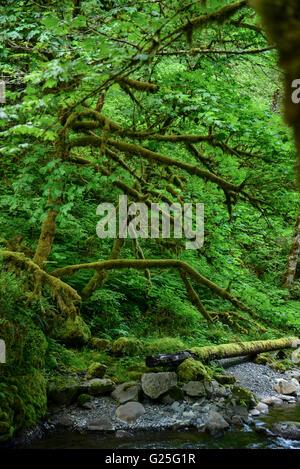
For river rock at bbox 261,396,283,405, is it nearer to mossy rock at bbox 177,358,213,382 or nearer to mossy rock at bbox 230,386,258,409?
mossy rock at bbox 230,386,258,409

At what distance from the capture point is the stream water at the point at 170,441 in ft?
14.8

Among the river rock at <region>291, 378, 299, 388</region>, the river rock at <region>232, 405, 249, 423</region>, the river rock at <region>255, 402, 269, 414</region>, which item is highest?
the river rock at <region>232, 405, 249, 423</region>

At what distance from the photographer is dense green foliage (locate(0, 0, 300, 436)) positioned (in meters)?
3.91

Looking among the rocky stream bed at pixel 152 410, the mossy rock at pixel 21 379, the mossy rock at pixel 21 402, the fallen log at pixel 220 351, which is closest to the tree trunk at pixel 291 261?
the fallen log at pixel 220 351

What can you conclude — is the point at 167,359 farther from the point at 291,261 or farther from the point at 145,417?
the point at 291,261

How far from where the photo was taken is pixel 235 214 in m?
7.09

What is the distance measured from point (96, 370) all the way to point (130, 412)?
963mm

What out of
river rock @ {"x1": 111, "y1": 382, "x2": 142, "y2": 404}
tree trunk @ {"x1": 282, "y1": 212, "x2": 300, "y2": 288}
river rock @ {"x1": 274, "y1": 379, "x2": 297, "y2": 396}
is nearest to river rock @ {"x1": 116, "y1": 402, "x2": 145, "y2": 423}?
river rock @ {"x1": 111, "y1": 382, "x2": 142, "y2": 404}

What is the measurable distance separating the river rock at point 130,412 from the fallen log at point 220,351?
0.99m

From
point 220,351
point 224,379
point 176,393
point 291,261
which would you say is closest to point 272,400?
point 224,379

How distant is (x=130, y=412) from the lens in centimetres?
534

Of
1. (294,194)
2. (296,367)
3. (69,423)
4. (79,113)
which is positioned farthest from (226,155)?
(296,367)

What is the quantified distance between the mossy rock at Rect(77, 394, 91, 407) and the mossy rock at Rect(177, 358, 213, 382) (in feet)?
5.68

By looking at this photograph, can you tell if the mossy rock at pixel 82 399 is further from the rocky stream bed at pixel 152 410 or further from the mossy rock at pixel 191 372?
the mossy rock at pixel 191 372
